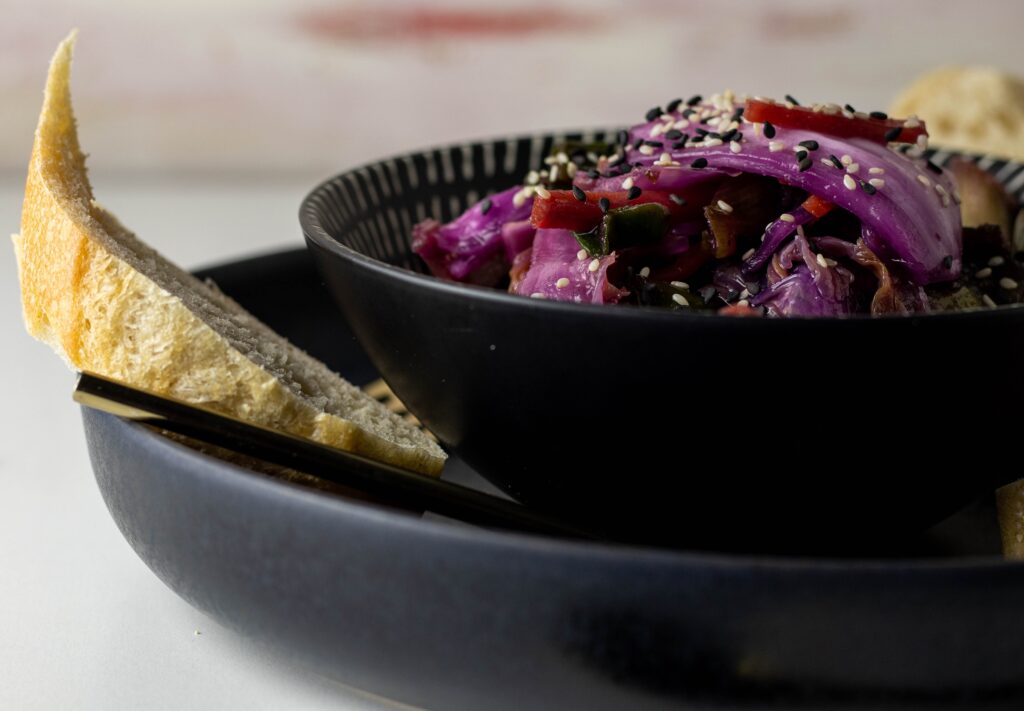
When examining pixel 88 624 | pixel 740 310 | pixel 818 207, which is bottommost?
pixel 88 624

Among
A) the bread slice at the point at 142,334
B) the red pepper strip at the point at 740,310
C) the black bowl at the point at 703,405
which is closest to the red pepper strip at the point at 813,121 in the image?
the red pepper strip at the point at 740,310

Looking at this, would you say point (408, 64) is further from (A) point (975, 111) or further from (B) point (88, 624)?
(B) point (88, 624)

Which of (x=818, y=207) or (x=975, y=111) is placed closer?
(x=818, y=207)

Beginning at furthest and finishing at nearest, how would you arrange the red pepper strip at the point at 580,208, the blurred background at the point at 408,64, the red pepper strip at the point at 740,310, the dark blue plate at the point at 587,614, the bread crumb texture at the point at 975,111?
the blurred background at the point at 408,64, the bread crumb texture at the point at 975,111, the red pepper strip at the point at 580,208, the red pepper strip at the point at 740,310, the dark blue plate at the point at 587,614

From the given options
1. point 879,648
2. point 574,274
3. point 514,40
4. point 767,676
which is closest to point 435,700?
point 767,676

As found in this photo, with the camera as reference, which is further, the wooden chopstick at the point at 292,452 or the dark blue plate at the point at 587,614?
the wooden chopstick at the point at 292,452

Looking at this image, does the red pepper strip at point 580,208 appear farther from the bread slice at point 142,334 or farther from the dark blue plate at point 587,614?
the dark blue plate at point 587,614

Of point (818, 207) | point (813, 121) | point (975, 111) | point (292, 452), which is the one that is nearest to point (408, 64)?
point (975, 111)
